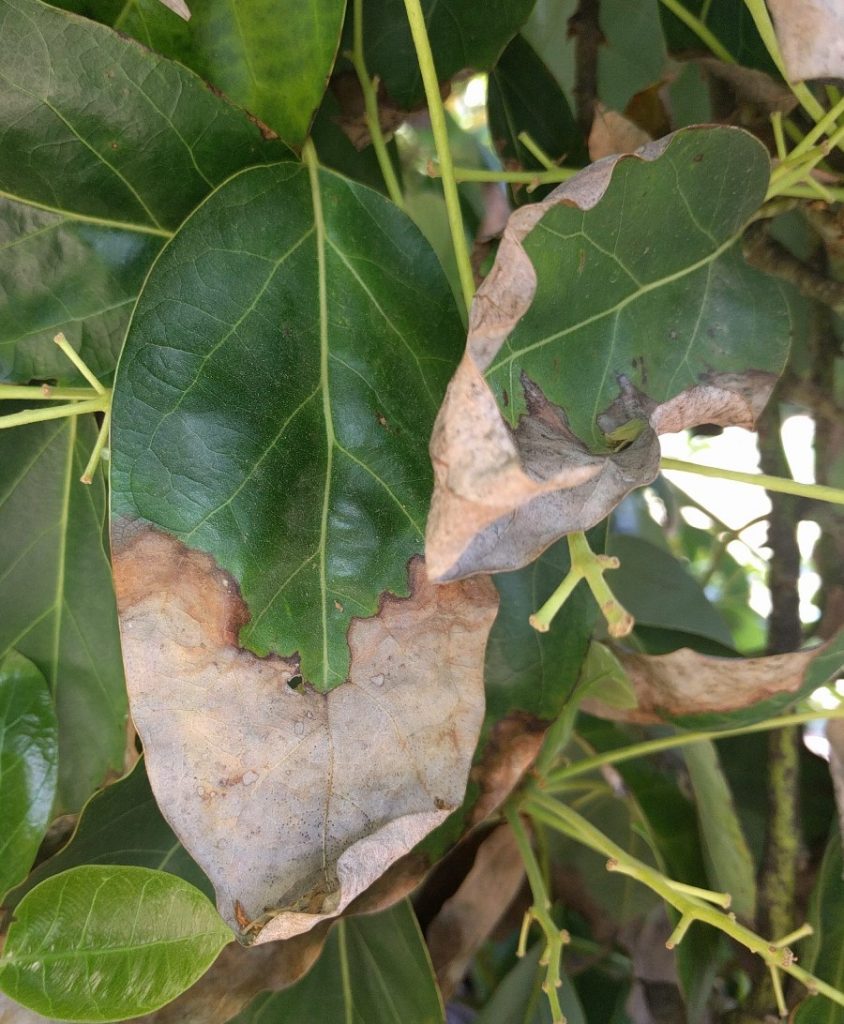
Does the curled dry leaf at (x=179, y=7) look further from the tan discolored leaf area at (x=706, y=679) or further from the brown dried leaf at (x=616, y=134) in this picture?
the tan discolored leaf area at (x=706, y=679)

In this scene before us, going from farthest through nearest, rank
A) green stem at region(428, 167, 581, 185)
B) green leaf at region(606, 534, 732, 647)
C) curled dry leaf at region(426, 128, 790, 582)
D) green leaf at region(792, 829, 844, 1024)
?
green leaf at region(606, 534, 732, 647) → green leaf at region(792, 829, 844, 1024) → green stem at region(428, 167, 581, 185) → curled dry leaf at region(426, 128, 790, 582)

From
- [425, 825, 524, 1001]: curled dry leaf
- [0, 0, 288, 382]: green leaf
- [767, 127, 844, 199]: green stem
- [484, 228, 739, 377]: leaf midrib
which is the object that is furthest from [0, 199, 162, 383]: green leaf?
[425, 825, 524, 1001]: curled dry leaf

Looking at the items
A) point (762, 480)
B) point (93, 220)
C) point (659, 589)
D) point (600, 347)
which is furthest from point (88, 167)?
point (659, 589)

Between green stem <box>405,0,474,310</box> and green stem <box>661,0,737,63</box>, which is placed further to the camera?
green stem <box>661,0,737,63</box>

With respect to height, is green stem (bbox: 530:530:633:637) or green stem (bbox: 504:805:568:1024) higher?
green stem (bbox: 530:530:633:637)

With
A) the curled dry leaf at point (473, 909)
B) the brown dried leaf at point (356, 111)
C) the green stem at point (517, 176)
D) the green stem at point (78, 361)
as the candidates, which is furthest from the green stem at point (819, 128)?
the curled dry leaf at point (473, 909)

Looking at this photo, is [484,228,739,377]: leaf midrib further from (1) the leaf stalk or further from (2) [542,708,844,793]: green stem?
(2) [542,708,844,793]: green stem
